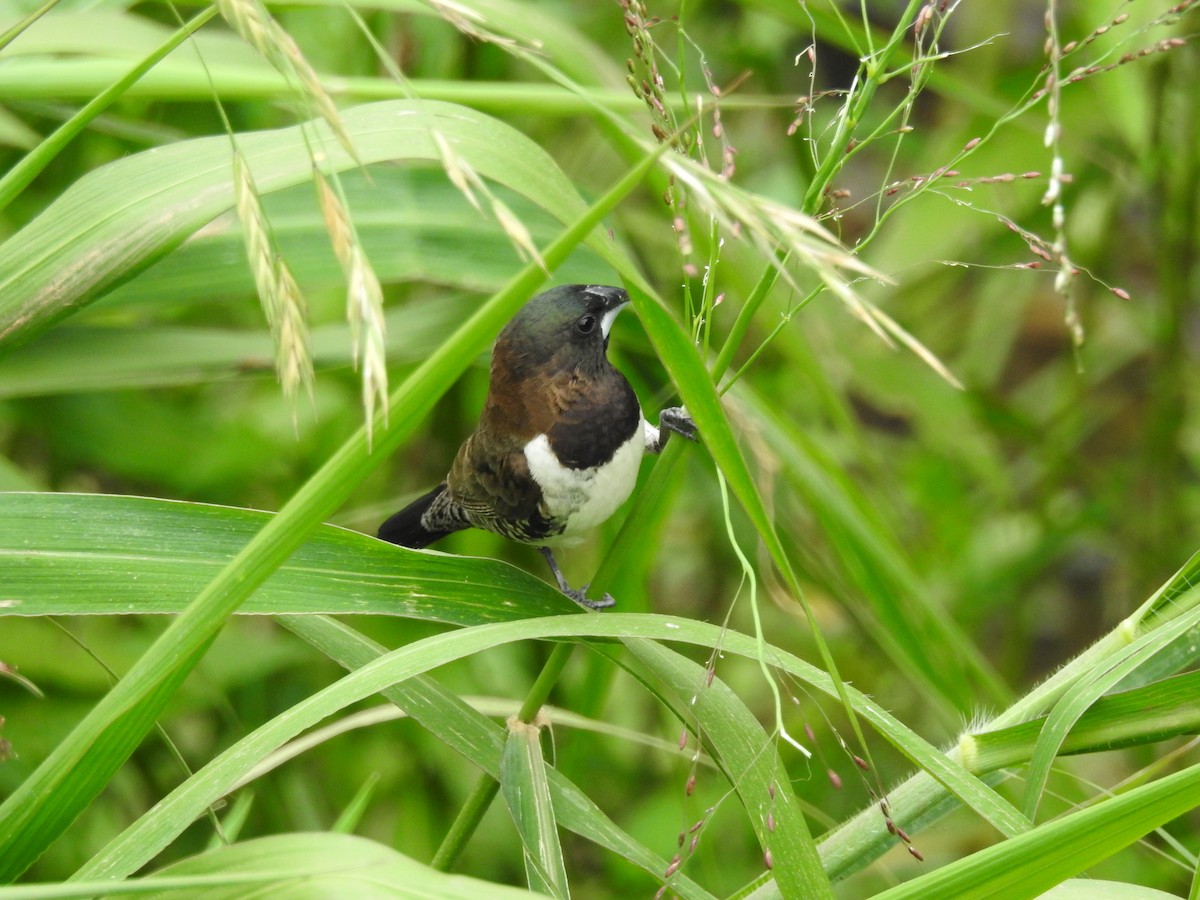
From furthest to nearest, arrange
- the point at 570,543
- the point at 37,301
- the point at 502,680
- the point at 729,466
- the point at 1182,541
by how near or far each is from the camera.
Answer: the point at 1182,541
the point at 502,680
the point at 570,543
the point at 37,301
the point at 729,466

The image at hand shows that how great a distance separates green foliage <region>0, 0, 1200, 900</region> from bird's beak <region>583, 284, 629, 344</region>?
0.52 ft

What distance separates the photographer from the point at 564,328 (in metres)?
1.79

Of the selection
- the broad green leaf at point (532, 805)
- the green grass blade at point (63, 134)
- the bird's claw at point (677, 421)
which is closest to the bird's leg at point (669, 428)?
the bird's claw at point (677, 421)

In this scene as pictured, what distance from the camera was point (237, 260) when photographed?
74.2 inches

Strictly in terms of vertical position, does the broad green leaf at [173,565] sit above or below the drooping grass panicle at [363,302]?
below

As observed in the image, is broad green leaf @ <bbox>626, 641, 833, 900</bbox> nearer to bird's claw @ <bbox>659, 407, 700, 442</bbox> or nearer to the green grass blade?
bird's claw @ <bbox>659, 407, 700, 442</bbox>

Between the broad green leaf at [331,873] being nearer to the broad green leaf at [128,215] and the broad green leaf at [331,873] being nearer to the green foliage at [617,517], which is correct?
the green foliage at [617,517]

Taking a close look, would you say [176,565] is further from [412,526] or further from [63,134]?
[412,526]

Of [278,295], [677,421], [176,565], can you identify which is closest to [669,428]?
[677,421]

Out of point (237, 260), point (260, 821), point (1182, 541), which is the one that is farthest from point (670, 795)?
point (237, 260)

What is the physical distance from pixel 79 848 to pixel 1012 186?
3080 millimetres

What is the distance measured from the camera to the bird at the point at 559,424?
1.76 metres

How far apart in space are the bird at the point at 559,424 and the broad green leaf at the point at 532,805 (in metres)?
0.36

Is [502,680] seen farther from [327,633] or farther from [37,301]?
[37,301]
